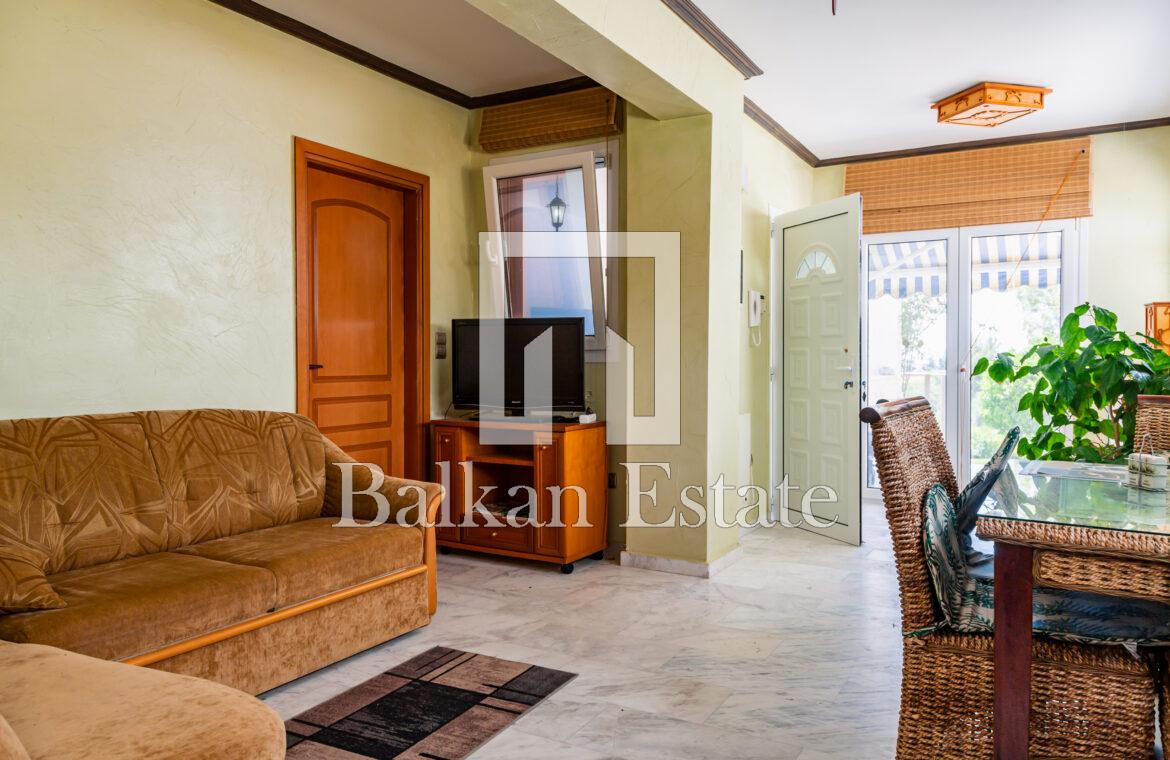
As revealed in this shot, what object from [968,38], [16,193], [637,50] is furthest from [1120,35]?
[16,193]

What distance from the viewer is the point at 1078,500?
1.85 m

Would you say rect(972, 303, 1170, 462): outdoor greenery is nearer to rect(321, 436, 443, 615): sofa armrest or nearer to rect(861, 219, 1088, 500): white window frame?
rect(861, 219, 1088, 500): white window frame

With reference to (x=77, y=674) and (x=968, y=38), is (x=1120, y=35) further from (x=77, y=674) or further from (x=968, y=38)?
(x=77, y=674)

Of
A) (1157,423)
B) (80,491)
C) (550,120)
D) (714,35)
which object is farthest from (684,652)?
(550,120)

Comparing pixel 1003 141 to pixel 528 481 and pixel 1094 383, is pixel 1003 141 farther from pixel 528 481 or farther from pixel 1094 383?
pixel 528 481

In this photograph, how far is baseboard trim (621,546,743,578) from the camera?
157 inches

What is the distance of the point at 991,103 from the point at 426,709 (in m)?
4.41

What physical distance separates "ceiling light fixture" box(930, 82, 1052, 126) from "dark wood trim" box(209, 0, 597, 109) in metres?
2.22

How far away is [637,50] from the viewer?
3.16 meters

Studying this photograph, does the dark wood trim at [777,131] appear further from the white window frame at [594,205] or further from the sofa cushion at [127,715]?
the sofa cushion at [127,715]

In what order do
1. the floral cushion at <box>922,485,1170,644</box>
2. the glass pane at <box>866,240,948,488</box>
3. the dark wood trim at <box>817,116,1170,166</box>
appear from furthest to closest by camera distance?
the glass pane at <box>866,240,948,488</box>, the dark wood trim at <box>817,116,1170,166</box>, the floral cushion at <box>922,485,1170,644</box>

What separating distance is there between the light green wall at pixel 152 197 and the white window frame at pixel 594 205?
100 cm

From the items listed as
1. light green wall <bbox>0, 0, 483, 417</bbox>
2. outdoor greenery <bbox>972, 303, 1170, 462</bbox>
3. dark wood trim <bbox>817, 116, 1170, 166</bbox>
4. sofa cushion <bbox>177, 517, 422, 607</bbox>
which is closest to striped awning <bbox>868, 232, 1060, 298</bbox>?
dark wood trim <bbox>817, 116, 1170, 166</bbox>

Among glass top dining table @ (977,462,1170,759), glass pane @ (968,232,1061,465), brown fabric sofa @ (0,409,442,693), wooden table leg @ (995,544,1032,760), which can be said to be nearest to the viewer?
glass top dining table @ (977,462,1170,759)
